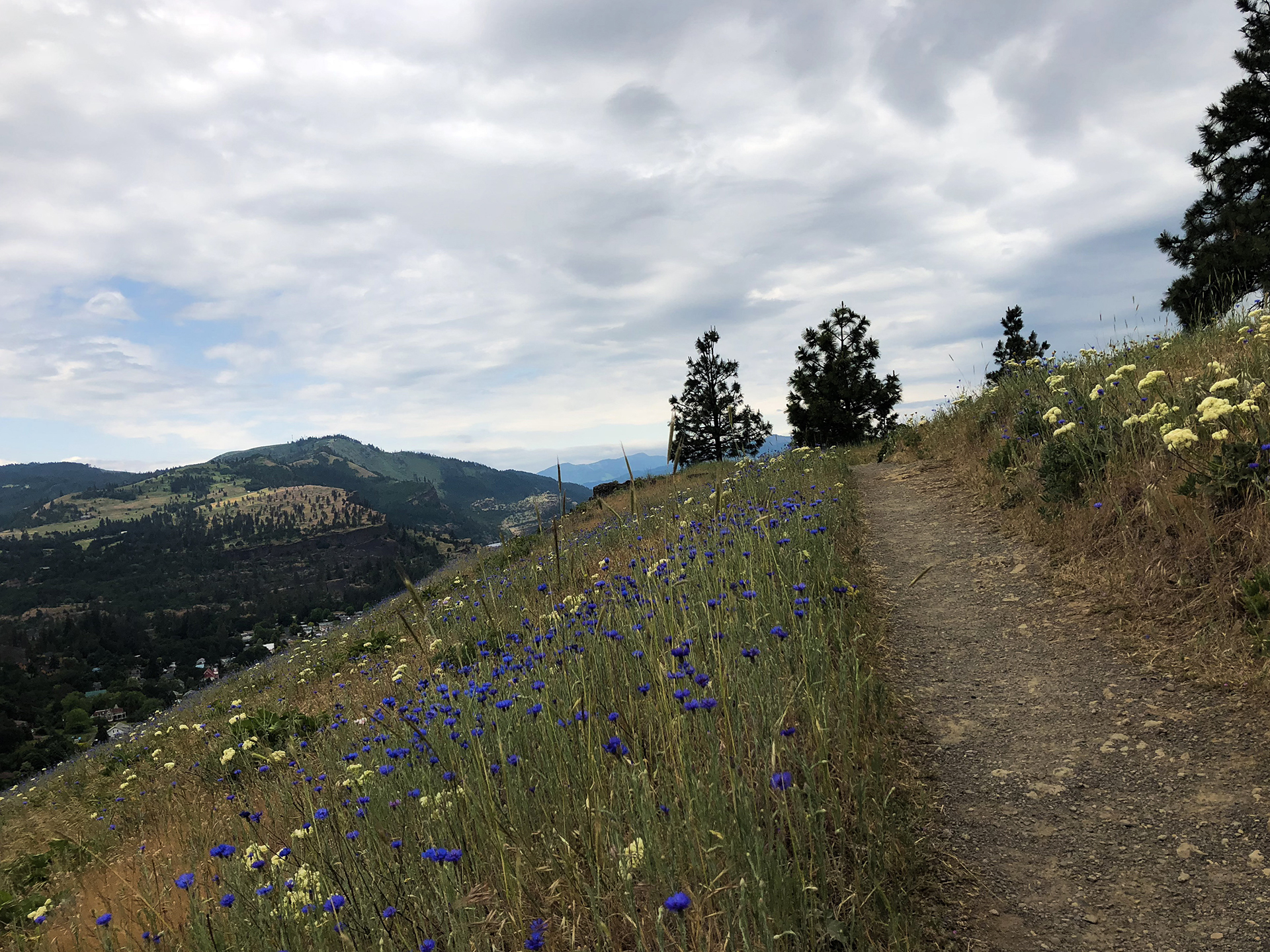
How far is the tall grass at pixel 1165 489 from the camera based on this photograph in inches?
169

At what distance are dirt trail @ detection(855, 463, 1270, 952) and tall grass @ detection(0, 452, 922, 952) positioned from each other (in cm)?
34

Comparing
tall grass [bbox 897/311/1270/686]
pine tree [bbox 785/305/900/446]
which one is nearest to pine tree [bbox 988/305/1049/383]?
pine tree [bbox 785/305/900/446]

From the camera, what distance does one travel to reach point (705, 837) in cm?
239

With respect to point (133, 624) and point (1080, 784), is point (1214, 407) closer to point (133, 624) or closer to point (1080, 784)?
point (1080, 784)

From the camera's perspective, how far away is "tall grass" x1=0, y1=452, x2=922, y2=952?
2309 millimetres

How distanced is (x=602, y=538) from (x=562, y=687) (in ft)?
24.8

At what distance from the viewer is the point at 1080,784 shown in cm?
328

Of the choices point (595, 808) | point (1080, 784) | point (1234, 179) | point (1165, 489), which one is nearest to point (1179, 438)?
point (1165, 489)

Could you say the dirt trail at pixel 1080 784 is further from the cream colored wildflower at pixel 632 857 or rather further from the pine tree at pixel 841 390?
the pine tree at pixel 841 390

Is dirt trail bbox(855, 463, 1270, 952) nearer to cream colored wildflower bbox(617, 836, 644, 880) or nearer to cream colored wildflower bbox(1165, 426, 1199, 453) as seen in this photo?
cream colored wildflower bbox(617, 836, 644, 880)

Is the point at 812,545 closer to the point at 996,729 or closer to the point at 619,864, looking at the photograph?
the point at 996,729

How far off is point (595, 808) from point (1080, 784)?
2.62 metres

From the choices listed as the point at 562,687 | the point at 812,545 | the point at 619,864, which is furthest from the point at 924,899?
the point at 812,545

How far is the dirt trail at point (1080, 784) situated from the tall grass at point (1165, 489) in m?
0.37
